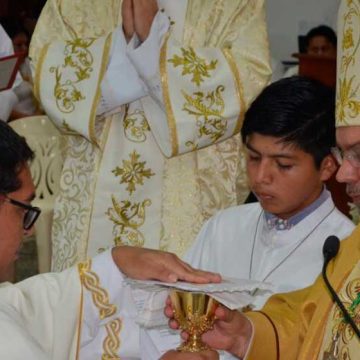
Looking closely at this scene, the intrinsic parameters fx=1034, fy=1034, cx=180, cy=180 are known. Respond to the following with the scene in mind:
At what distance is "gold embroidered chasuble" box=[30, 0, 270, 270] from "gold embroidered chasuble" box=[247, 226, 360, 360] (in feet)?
3.96

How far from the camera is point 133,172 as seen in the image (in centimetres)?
378

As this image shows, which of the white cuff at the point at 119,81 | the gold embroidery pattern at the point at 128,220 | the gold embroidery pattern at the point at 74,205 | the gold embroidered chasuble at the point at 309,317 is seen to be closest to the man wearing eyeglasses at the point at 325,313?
the gold embroidered chasuble at the point at 309,317

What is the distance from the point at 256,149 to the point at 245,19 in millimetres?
821

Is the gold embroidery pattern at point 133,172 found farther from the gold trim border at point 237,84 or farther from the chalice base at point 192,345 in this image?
the chalice base at point 192,345

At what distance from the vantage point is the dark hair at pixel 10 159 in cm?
223

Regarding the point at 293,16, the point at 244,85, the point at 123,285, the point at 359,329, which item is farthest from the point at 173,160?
the point at 293,16

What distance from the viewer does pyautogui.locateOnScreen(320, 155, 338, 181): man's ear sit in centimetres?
303

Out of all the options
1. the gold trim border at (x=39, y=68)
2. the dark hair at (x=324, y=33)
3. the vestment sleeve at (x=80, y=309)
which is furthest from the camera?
the dark hair at (x=324, y=33)

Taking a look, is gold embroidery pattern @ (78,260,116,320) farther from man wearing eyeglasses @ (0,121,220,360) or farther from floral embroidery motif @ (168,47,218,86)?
floral embroidery motif @ (168,47,218,86)

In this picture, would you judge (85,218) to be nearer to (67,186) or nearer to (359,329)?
(67,186)

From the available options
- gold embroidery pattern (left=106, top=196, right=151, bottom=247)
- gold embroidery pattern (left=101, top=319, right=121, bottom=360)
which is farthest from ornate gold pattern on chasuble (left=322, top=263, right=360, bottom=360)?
gold embroidery pattern (left=106, top=196, right=151, bottom=247)

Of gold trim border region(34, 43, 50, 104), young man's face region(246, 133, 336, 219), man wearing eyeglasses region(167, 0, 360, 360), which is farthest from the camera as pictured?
gold trim border region(34, 43, 50, 104)

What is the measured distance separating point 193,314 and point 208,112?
1498mm

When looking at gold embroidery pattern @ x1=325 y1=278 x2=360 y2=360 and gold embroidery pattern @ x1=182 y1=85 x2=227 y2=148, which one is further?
gold embroidery pattern @ x1=182 y1=85 x2=227 y2=148
